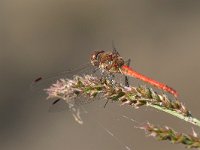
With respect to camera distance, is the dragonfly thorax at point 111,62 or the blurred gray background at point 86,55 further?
the blurred gray background at point 86,55

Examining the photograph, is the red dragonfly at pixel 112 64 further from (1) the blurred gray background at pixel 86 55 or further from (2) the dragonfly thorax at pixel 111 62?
(1) the blurred gray background at pixel 86 55

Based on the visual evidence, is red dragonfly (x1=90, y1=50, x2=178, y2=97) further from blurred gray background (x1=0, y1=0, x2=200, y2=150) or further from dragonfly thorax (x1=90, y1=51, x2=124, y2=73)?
blurred gray background (x1=0, y1=0, x2=200, y2=150)

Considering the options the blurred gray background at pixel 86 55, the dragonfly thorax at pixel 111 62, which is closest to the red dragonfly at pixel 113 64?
the dragonfly thorax at pixel 111 62

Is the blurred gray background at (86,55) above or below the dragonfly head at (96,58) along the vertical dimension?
above

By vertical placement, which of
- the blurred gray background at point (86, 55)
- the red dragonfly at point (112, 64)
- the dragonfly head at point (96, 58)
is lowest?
the red dragonfly at point (112, 64)

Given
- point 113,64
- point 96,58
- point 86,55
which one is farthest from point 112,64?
point 86,55

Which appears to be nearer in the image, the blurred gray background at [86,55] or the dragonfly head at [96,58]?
the dragonfly head at [96,58]

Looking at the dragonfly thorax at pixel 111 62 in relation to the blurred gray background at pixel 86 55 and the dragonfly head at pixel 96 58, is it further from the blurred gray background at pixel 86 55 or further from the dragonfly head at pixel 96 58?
the blurred gray background at pixel 86 55

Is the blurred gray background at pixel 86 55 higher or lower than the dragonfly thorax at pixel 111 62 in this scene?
higher

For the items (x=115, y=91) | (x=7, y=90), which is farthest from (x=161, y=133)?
(x=7, y=90)

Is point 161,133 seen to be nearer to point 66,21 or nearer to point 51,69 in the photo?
point 51,69
